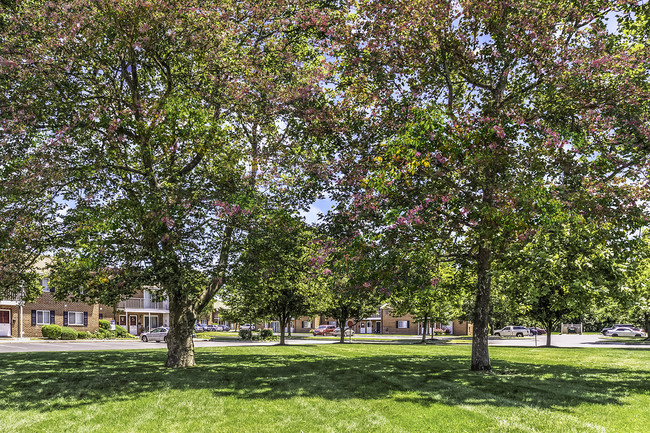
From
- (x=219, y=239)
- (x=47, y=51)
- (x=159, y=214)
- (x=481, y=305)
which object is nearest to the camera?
(x=159, y=214)

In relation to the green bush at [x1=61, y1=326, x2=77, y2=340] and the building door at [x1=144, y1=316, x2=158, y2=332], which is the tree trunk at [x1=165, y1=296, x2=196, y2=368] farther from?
the building door at [x1=144, y1=316, x2=158, y2=332]

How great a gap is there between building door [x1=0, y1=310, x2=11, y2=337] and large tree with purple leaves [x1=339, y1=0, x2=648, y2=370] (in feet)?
139

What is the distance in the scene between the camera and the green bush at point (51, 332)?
43.1 meters

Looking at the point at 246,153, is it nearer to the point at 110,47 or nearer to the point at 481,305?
the point at 110,47

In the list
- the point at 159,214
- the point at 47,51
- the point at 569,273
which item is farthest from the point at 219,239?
the point at 569,273

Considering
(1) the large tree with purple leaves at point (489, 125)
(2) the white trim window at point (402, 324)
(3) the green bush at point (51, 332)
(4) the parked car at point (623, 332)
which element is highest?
(1) the large tree with purple leaves at point (489, 125)

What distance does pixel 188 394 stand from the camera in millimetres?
11469

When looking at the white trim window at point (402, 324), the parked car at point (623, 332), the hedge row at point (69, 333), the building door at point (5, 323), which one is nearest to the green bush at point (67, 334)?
the hedge row at point (69, 333)

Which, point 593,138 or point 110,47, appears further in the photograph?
point 593,138

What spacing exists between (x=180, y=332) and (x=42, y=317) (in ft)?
126

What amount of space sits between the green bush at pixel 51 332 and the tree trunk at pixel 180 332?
33.1m

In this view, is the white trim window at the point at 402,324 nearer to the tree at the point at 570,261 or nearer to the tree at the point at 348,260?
the tree at the point at 348,260

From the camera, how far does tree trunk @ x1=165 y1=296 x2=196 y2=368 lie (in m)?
16.6

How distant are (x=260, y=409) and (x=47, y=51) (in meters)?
12.3
